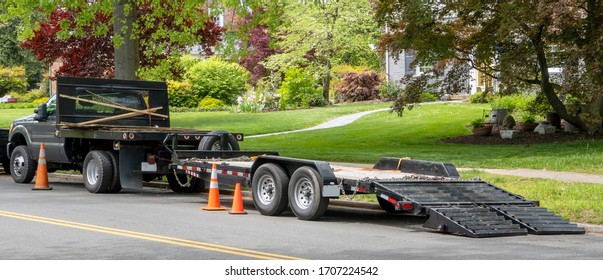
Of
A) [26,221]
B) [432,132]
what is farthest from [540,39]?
[26,221]

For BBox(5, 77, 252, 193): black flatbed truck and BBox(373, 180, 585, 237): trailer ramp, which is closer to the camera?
BBox(373, 180, 585, 237): trailer ramp

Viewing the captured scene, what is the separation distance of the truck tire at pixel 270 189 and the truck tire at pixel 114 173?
13.9ft

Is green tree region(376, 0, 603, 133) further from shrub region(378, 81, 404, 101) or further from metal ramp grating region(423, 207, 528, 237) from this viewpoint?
shrub region(378, 81, 404, 101)

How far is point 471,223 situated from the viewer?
1318 centimetres

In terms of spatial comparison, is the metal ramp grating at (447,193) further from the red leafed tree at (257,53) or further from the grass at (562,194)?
the red leafed tree at (257,53)

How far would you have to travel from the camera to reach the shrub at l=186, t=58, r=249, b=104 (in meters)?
54.5

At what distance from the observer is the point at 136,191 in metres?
20.3

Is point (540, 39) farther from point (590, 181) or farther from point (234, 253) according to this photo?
point (234, 253)

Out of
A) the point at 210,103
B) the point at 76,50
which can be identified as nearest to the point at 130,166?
the point at 76,50

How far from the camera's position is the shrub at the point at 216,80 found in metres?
54.5

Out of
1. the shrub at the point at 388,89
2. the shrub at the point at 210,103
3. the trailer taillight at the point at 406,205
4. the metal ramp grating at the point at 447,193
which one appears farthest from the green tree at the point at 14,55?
the trailer taillight at the point at 406,205

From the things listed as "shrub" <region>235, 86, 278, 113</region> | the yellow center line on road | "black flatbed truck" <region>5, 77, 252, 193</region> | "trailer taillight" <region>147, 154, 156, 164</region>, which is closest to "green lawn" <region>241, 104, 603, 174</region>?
"black flatbed truck" <region>5, 77, 252, 193</region>

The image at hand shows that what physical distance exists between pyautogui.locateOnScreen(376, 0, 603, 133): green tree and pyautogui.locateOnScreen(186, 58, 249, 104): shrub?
25003mm

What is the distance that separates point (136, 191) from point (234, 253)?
9.28 metres
